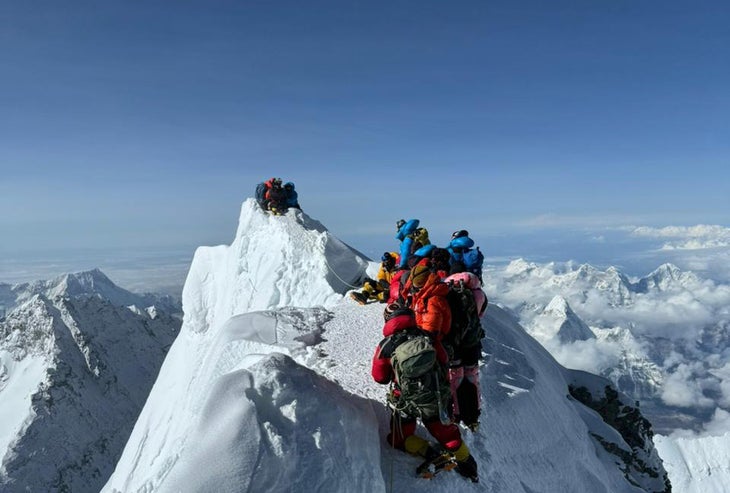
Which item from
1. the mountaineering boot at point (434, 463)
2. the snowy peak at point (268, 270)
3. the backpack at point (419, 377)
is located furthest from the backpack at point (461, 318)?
Result: the snowy peak at point (268, 270)

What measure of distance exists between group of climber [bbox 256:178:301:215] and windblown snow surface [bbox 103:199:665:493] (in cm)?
167

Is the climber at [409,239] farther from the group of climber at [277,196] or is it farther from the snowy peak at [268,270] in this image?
the group of climber at [277,196]

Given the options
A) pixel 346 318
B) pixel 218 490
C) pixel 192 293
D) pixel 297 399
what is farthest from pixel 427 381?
pixel 192 293

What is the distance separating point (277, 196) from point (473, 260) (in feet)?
62.1

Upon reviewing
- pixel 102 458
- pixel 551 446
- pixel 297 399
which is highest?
pixel 297 399

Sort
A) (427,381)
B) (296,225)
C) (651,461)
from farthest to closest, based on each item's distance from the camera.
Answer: (296,225) < (651,461) < (427,381)

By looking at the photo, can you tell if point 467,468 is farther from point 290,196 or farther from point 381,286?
point 290,196

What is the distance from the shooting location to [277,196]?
30.0 m

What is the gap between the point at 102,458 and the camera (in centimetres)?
13575

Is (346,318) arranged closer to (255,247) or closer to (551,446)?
(551,446)

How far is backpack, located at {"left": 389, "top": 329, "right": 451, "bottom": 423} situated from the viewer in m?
6.54

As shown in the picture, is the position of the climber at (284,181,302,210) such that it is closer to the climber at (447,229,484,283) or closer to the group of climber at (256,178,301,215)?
the group of climber at (256,178,301,215)

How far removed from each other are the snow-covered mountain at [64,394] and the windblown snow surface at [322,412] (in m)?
127

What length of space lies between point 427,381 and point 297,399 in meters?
1.89
